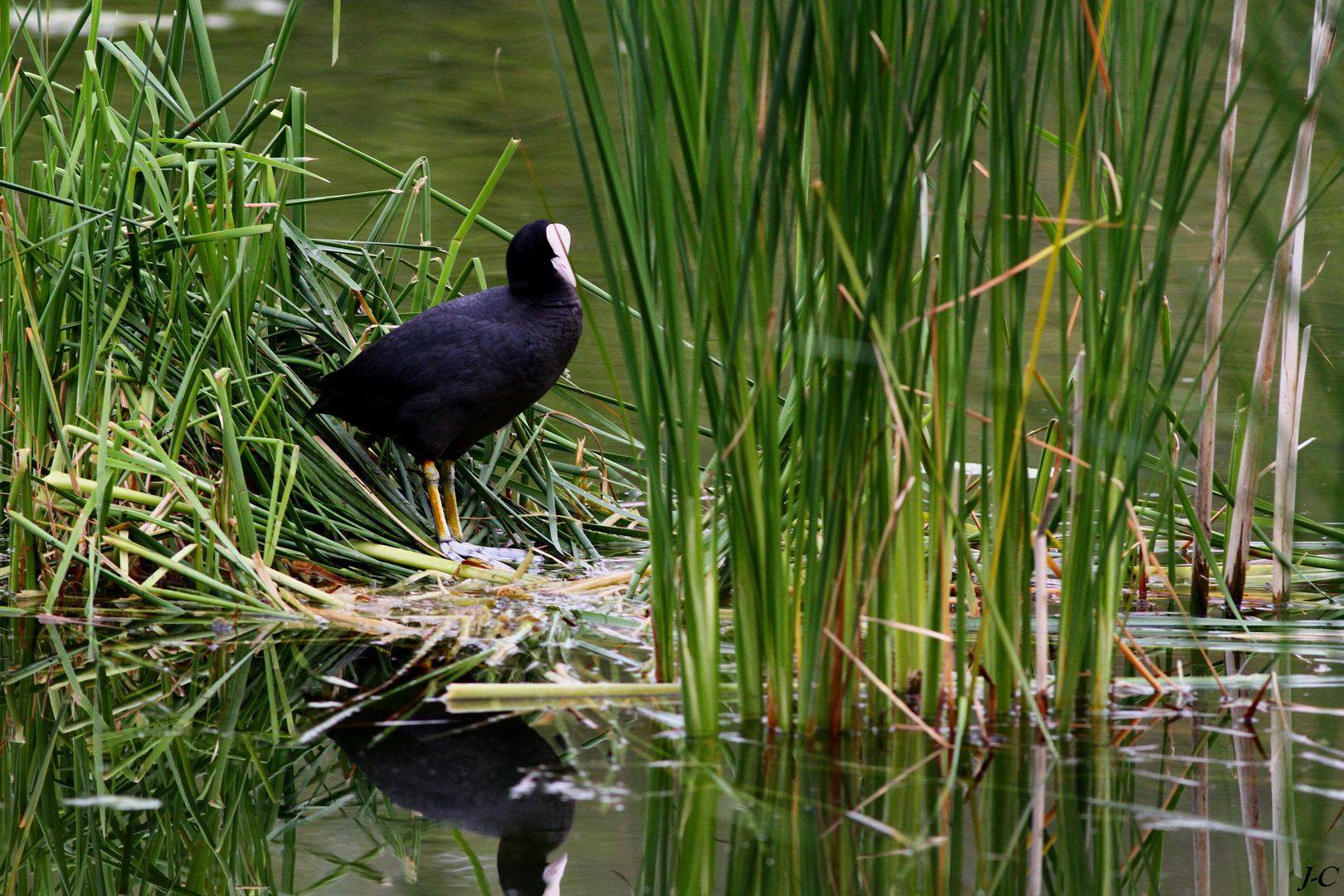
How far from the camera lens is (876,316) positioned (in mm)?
1564

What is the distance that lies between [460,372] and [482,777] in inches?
55.5

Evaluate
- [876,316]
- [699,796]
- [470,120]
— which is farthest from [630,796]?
[470,120]

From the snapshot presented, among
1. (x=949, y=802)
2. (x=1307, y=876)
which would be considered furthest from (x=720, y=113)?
(x=1307, y=876)

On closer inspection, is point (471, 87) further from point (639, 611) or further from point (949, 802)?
point (949, 802)

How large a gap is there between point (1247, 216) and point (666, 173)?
0.87m

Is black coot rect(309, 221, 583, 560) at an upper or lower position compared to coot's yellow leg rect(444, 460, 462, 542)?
upper

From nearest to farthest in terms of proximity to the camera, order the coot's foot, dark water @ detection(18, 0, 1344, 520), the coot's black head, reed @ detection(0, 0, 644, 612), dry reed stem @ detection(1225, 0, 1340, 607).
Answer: dry reed stem @ detection(1225, 0, 1340, 607) → reed @ detection(0, 0, 644, 612) → the coot's foot → the coot's black head → dark water @ detection(18, 0, 1344, 520)

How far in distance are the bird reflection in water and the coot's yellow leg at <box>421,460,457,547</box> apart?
1.07m

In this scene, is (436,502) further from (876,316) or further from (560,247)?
(876,316)

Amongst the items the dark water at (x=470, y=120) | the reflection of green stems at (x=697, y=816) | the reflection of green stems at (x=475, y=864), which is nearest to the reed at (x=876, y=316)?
the reflection of green stems at (x=697, y=816)

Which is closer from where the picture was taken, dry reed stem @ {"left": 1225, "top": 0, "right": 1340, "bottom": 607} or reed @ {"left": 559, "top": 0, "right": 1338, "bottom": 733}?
reed @ {"left": 559, "top": 0, "right": 1338, "bottom": 733}

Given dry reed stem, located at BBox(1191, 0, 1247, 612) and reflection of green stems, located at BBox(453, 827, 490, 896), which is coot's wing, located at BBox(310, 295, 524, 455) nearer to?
dry reed stem, located at BBox(1191, 0, 1247, 612)

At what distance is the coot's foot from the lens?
2.86m

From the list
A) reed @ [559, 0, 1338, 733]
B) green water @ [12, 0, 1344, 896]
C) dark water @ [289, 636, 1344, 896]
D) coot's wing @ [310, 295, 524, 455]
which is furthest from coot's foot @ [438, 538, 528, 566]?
reed @ [559, 0, 1338, 733]
